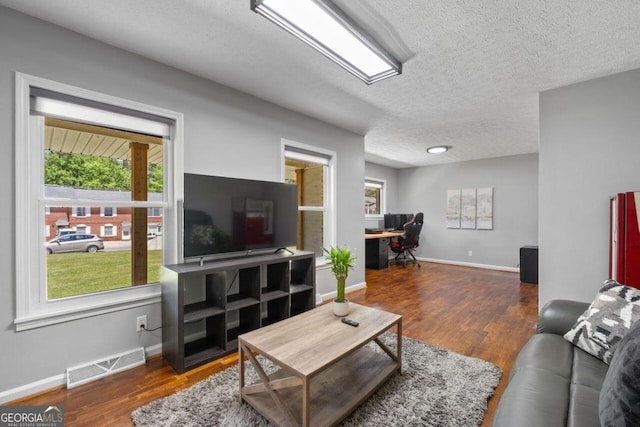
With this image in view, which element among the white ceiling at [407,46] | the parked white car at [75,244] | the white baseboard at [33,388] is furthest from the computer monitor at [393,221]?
the white baseboard at [33,388]

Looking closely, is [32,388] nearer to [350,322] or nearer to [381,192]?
[350,322]

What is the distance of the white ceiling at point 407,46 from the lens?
1703mm

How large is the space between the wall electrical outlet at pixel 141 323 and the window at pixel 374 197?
5.30 metres

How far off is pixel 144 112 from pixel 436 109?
3085 mm

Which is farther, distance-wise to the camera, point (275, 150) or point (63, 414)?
point (275, 150)

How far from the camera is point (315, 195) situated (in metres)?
4.25

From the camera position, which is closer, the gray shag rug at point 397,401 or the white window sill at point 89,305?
the gray shag rug at point 397,401

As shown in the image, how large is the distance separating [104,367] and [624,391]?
284 cm

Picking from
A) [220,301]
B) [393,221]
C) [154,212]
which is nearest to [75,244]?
[154,212]

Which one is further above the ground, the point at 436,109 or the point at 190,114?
the point at 436,109

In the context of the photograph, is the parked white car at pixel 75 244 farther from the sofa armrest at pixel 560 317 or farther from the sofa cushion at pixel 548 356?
the sofa armrest at pixel 560 317

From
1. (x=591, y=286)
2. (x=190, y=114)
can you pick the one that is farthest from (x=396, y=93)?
(x=591, y=286)

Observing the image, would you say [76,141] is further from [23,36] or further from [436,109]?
[436,109]

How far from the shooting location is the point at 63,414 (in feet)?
5.34
